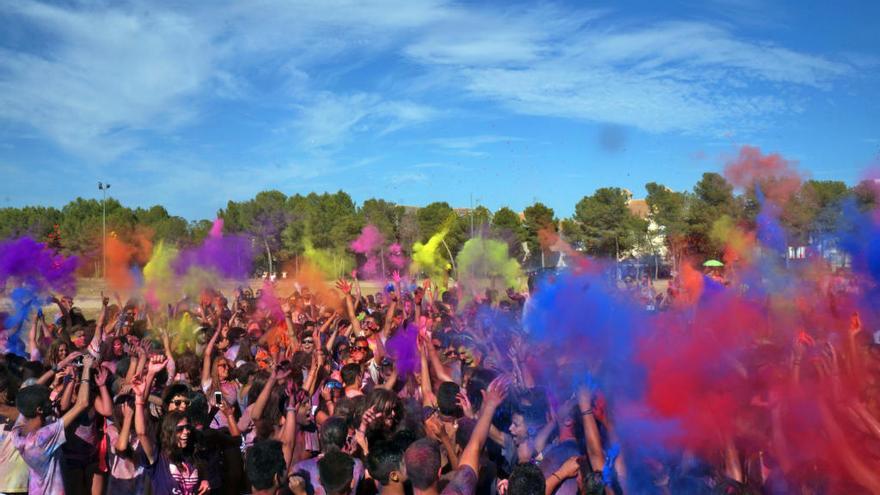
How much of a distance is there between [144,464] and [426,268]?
2091cm

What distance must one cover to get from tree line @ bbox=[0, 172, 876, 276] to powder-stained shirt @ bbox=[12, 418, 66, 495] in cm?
2165

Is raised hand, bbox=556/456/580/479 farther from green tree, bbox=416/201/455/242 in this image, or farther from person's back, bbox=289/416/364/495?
green tree, bbox=416/201/455/242

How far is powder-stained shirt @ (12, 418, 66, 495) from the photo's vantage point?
4621 mm

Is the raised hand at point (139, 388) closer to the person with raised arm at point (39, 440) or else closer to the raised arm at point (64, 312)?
the person with raised arm at point (39, 440)

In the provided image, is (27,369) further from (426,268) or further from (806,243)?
(426,268)

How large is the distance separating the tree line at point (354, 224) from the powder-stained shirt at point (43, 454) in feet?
71.0

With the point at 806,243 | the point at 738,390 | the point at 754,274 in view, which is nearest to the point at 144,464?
the point at 738,390

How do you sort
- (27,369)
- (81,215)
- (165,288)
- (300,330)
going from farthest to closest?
(81,215) < (165,288) < (300,330) < (27,369)

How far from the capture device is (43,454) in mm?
4637

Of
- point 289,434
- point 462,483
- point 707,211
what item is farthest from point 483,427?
point 707,211

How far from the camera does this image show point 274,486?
13.6 ft

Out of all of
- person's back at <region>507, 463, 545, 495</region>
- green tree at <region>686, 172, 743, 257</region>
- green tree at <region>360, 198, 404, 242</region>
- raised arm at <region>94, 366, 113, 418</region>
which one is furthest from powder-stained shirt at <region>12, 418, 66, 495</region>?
green tree at <region>360, 198, 404, 242</region>

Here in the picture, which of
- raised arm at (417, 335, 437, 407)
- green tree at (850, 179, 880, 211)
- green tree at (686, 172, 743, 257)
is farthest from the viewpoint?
green tree at (686, 172, 743, 257)

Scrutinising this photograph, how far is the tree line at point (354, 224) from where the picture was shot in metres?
40.0
